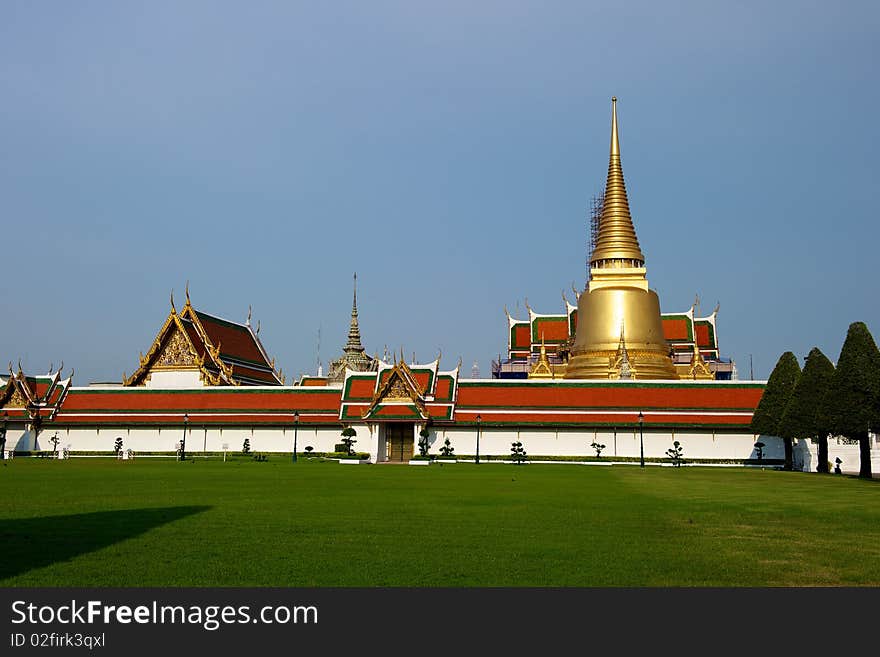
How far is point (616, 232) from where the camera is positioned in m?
75.2

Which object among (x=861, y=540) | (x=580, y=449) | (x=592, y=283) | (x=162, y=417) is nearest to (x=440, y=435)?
(x=580, y=449)

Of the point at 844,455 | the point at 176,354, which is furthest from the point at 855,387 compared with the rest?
→ the point at 176,354

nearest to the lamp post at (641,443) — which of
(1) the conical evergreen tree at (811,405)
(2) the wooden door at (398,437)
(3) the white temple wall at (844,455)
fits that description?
(3) the white temple wall at (844,455)

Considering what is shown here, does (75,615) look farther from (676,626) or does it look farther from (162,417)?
(162,417)

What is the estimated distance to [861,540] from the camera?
1449cm

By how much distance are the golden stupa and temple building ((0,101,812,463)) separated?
123 mm

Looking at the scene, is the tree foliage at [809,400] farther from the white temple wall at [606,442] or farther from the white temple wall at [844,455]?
the white temple wall at [606,442]

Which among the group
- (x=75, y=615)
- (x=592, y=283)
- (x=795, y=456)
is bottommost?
(x=75, y=615)

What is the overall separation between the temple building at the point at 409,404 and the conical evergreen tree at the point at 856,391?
49.9ft

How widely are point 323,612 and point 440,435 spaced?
151 feet

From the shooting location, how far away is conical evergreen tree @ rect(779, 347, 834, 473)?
38.8 meters

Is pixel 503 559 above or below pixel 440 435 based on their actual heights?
below

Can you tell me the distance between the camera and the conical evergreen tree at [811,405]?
1528 inches

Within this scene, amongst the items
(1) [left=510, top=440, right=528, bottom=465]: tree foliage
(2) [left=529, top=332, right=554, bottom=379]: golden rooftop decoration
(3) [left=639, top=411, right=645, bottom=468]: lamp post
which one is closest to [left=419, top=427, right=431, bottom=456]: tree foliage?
(1) [left=510, top=440, right=528, bottom=465]: tree foliage
